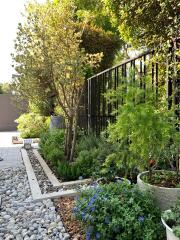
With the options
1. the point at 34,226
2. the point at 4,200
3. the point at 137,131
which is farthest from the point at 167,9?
the point at 4,200

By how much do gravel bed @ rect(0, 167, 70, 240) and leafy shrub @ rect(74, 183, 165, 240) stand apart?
31 centimetres

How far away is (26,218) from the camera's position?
2.77 meters

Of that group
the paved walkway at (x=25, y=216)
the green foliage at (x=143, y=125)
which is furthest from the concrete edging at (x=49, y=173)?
the green foliage at (x=143, y=125)

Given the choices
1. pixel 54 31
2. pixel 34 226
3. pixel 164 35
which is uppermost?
pixel 54 31

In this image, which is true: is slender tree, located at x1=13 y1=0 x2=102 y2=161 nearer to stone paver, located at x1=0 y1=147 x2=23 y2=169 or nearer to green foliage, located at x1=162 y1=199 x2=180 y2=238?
stone paver, located at x1=0 y1=147 x2=23 y2=169

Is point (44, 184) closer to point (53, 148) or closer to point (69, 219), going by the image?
point (69, 219)

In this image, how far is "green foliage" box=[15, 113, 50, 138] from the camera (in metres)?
9.46

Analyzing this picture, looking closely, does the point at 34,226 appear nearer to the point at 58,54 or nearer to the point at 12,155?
the point at 58,54

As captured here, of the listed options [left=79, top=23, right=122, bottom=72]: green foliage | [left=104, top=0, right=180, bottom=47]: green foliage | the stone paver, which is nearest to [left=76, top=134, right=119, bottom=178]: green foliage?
[left=104, top=0, right=180, bottom=47]: green foliage

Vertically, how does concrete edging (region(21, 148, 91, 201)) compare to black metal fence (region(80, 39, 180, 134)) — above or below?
below

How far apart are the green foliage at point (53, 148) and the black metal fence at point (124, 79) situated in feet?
2.65

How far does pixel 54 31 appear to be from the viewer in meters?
4.69

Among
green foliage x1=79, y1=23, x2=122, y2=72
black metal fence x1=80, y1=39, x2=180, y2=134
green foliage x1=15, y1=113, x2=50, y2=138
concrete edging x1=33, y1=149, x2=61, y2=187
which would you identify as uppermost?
green foliage x1=79, y1=23, x2=122, y2=72

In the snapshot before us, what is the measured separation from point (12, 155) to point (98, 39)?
4.08 metres
